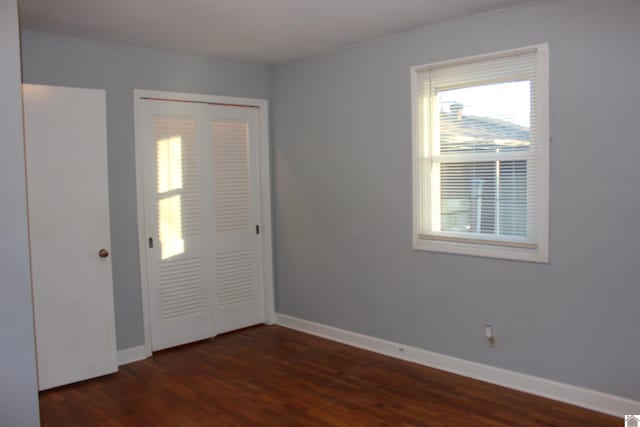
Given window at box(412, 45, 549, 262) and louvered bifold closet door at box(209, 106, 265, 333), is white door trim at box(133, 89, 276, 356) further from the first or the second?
window at box(412, 45, 549, 262)

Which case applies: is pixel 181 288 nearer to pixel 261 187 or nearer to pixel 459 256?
pixel 261 187

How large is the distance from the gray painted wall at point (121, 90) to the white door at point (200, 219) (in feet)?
0.45

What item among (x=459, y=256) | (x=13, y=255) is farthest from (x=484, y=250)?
(x=13, y=255)

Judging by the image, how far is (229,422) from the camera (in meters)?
3.25

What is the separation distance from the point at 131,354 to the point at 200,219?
1.28m

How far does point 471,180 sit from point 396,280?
40.2 inches

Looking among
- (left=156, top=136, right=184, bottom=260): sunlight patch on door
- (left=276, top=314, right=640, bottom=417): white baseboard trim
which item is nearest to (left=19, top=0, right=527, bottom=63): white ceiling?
(left=156, top=136, right=184, bottom=260): sunlight patch on door

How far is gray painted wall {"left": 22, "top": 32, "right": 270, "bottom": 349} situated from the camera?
396 centimetres

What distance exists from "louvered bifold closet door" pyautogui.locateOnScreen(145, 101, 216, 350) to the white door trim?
0.06m

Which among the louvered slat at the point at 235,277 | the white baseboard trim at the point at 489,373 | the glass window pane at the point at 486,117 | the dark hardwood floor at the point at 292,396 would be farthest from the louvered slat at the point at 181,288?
the glass window pane at the point at 486,117

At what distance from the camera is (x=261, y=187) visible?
207 inches

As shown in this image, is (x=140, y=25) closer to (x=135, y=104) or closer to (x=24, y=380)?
(x=135, y=104)

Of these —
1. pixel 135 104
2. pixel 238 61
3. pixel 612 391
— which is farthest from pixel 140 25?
pixel 612 391

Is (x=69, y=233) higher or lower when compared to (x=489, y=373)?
higher
